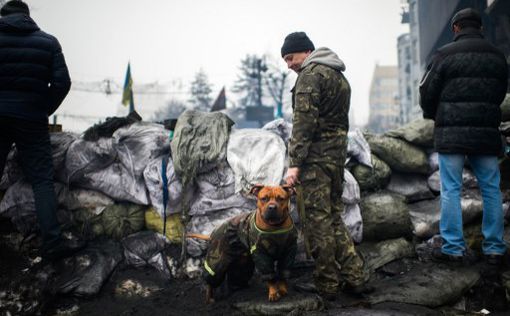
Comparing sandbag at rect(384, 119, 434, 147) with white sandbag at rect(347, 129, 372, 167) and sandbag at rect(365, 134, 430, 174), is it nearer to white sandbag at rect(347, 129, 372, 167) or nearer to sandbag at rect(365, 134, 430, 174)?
sandbag at rect(365, 134, 430, 174)

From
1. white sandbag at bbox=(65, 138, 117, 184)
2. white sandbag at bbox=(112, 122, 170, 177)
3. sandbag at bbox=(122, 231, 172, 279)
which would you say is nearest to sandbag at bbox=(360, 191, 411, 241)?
sandbag at bbox=(122, 231, 172, 279)

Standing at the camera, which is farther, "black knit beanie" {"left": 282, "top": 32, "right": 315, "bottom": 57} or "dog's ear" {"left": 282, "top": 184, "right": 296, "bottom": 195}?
"black knit beanie" {"left": 282, "top": 32, "right": 315, "bottom": 57}

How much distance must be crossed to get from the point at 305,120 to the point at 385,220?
1.68 m

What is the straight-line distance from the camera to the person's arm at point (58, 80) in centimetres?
325

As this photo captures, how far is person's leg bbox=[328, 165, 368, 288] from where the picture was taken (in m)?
2.72

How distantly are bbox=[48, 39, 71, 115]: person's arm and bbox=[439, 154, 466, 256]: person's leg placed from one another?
3701 mm

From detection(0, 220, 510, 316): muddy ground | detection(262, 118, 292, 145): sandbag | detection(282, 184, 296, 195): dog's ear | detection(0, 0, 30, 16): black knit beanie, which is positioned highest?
detection(0, 0, 30, 16): black knit beanie

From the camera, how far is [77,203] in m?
3.80

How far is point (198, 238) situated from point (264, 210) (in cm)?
119

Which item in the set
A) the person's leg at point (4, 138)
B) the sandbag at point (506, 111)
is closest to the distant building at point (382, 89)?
the sandbag at point (506, 111)

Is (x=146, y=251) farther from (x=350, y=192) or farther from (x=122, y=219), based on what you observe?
(x=350, y=192)

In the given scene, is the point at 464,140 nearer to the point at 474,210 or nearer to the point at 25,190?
the point at 474,210

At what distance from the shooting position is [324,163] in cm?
276

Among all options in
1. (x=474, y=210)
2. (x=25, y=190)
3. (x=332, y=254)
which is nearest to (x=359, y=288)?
(x=332, y=254)
